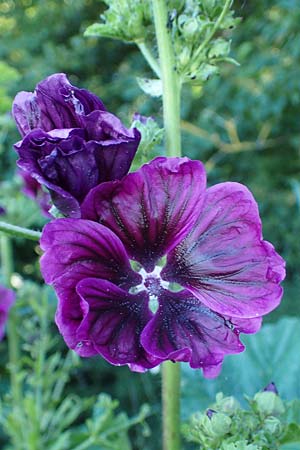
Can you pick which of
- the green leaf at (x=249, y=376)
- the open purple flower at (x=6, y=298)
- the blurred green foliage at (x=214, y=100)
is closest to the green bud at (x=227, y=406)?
the green leaf at (x=249, y=376)

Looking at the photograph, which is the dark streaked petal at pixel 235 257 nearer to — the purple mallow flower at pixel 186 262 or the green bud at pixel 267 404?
the purple mallow flower at pixel 186 262

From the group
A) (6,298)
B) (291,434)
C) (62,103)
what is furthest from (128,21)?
(6,298)

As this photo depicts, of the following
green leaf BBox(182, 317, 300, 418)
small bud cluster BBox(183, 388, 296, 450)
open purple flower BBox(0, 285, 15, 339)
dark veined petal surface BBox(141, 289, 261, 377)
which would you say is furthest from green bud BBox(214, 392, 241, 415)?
open purple flower BBox(0, 285, 15, 339)

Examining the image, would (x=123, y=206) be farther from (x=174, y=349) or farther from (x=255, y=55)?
(x=255, y=55)

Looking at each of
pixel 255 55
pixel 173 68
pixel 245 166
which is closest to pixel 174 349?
pixel 173 68

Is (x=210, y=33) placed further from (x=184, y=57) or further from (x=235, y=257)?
(x=235, y=257)

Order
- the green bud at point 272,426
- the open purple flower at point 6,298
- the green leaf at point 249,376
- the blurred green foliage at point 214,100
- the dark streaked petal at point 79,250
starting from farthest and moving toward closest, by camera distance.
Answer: the blurred green foliage at point 214,100 < the open purple flower at point 6,298 < the green leaf at point 249,376 < the green bud at point 272,426 < the dark streaked petal at point 79,250
